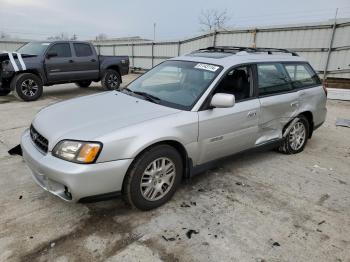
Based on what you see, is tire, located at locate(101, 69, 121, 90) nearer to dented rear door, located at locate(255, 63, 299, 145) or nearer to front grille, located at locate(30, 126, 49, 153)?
dented rear door, located at locate(255, 63, 299, 145)

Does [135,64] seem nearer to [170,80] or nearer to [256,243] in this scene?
[170,80]

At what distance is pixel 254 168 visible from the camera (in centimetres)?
427

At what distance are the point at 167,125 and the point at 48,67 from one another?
23.8 ft

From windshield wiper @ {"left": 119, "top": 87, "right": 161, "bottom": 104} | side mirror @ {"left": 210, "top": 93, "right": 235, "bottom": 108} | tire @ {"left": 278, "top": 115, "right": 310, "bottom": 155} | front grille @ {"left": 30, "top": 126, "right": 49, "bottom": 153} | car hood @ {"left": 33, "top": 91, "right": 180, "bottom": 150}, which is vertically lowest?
tire @ {"left": 278, "top": 115, "right": 310, "bottom": 155}

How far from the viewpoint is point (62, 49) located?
9367mm

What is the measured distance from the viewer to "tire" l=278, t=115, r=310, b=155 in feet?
15.4

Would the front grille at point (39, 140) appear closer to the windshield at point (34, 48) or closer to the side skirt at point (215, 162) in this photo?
the side skirt at point (215, 162)

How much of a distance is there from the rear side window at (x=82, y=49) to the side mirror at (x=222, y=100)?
7718 millimetres

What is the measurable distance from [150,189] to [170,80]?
1.62 metres

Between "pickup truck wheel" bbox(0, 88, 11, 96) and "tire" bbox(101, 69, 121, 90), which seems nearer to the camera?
"pickup truck wheel" bbox(0, 88, 11, 96)

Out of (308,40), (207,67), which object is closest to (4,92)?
(207,67)

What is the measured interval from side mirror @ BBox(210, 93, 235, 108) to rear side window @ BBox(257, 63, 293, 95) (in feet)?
3.16

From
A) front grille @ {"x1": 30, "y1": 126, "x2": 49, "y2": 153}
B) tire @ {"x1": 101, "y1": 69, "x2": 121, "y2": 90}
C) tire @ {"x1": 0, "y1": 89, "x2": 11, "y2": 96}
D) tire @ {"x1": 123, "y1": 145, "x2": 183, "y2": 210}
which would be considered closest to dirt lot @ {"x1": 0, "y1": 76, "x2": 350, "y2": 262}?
tire @ {"x1": 123, "y1": 145, "x2": 183, "y2": 210}

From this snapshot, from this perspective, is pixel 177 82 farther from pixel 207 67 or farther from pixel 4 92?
pixel 4 92
